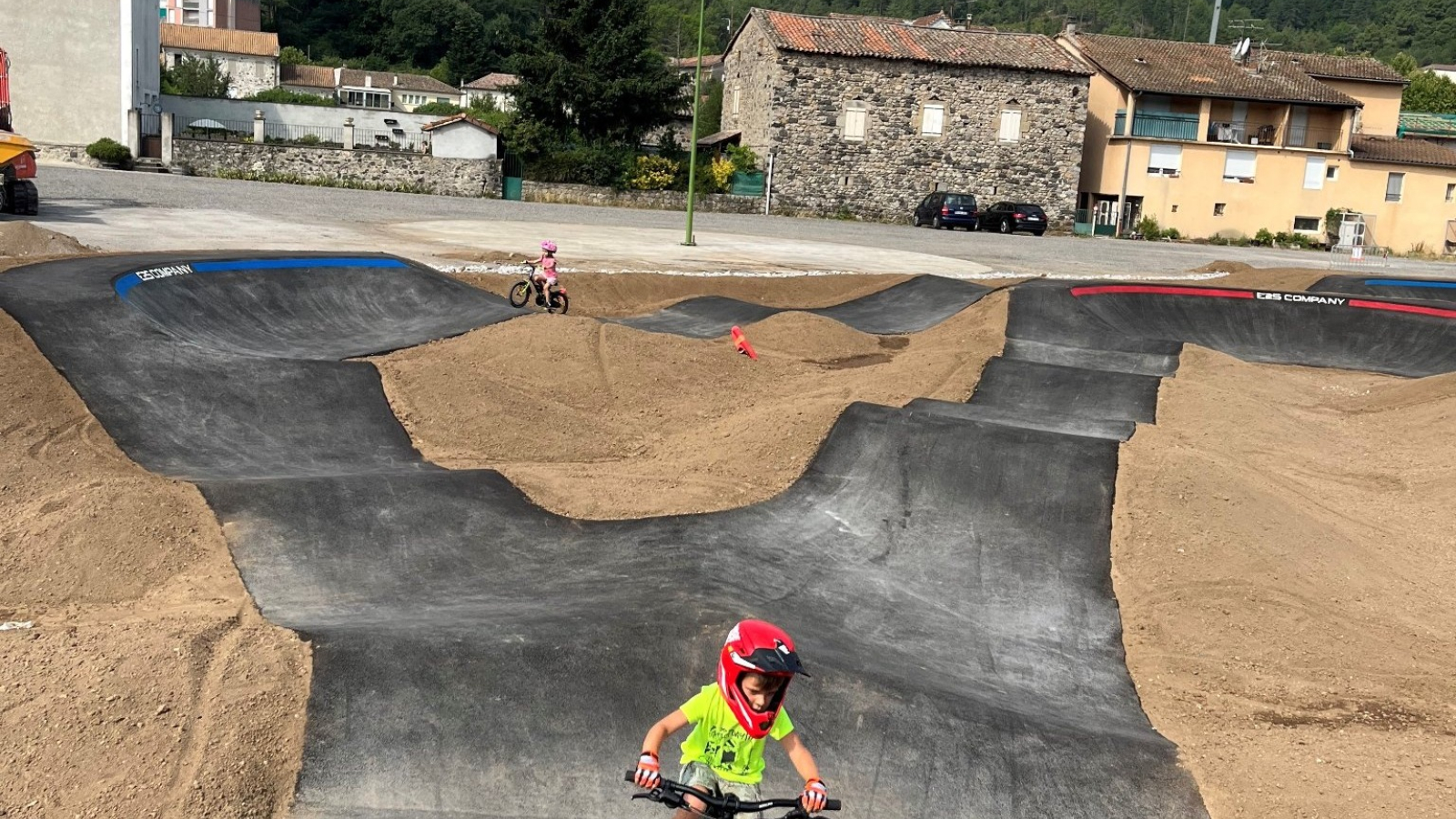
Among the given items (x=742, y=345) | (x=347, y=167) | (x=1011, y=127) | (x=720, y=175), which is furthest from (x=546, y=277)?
(x=1011, y=127)

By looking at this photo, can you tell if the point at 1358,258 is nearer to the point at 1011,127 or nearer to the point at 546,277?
the point at 1011,127

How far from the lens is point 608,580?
8750 mm

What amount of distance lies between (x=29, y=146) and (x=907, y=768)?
27417mm

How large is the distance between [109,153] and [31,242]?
1182 inches

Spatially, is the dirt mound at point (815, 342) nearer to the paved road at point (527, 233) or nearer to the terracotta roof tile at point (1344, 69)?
the paved road at point (527, 233)

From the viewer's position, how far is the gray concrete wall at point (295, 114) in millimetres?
55719

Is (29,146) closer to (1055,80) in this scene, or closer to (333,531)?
(333,531)

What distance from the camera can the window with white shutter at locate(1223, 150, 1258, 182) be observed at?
56281 millimetres

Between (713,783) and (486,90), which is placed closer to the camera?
(713,783)

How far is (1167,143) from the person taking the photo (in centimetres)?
5597

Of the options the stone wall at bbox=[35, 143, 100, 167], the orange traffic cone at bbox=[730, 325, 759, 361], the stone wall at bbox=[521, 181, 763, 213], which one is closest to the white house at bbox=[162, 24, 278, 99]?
the stone wall at bbox=[35, 143, 100, 167]

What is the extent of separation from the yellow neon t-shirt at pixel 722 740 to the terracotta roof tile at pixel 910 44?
5084 centimetres

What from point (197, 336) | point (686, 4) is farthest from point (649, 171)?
point (686, 4)

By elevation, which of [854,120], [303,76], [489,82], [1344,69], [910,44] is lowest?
[854,120]
